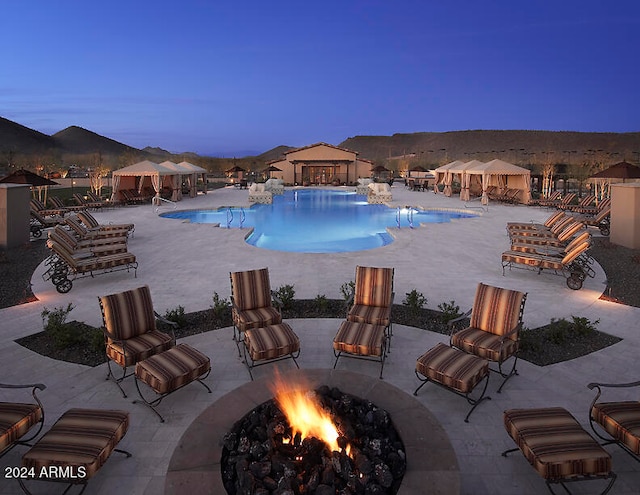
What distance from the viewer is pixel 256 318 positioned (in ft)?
19.2

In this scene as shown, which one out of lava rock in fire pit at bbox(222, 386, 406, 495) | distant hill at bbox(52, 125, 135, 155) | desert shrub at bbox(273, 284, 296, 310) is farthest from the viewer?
distant hill at bbox(52, 125, 135, 155)

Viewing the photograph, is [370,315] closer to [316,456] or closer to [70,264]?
[316,456]

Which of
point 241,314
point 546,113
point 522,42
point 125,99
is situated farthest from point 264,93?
point 241,314

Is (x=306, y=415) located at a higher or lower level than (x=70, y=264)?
lower

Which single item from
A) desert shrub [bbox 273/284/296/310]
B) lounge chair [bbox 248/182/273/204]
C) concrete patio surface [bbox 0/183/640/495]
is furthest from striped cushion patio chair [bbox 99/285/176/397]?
lounge chair [bbox 248/182/273/204]

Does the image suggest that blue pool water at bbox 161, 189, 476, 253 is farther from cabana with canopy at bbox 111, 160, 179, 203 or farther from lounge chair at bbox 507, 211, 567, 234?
lounge chair at bbox 507, 211, 567, 234

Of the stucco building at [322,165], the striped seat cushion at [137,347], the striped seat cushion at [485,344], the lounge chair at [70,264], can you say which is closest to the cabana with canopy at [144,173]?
the lounge chair at [70,264]

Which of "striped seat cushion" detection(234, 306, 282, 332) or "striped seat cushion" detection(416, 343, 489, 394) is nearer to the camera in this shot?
"striped seat cushion" detection(416, 343, 489, 394)

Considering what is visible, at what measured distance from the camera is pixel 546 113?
130 meters

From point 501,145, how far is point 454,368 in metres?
117

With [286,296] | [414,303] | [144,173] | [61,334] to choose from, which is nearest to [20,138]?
[144,173]

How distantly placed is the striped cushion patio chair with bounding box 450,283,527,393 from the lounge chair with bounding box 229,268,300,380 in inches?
86.7

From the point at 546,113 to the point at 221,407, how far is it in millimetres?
153372

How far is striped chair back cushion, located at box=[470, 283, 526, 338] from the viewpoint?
5.19 metres
